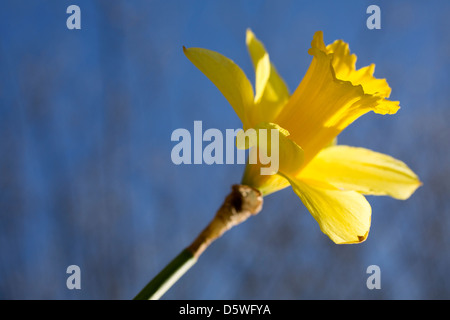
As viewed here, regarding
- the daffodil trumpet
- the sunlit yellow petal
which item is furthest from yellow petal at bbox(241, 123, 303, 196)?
the sunlit yellow petal

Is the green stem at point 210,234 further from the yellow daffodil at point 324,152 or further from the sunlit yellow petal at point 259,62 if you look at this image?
the sunlit yellow petal at point 259,62

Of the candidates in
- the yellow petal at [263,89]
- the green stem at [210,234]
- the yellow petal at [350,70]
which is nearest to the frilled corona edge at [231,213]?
the green stem at [210,234]

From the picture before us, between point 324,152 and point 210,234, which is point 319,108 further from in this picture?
point 210,234

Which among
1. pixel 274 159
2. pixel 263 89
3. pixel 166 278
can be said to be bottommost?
pixel 166 278

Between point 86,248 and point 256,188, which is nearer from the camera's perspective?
point 256,188

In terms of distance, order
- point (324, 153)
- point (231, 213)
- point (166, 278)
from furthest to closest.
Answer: point (324, 153)
point (231, 213)
point (166, 278)

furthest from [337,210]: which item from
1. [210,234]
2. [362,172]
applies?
[210,234]

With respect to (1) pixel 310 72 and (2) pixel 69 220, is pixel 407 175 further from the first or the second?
(2) pixel 69 220
